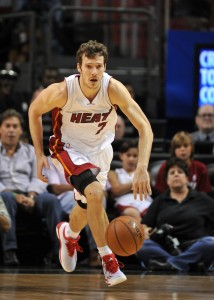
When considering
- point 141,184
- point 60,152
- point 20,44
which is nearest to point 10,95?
point 20,44

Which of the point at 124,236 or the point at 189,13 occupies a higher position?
the point at 189,13

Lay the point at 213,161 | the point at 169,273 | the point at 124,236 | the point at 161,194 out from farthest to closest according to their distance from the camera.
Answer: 1. the point at 213,161
2. the point at 161,194
3. the point at 169,273
4. the point at 124,236

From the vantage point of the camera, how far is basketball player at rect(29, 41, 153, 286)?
7887mm

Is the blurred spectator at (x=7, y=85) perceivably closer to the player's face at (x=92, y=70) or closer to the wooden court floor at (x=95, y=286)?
the wooden court floor at (x=95, y=286)

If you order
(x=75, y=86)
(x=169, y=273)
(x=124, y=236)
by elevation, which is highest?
(x=75, y=86)

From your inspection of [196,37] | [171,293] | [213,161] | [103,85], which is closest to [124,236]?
[171,293]

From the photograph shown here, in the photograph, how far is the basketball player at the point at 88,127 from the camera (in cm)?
789

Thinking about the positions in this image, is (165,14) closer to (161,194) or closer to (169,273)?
(161,194)

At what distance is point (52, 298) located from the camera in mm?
7297

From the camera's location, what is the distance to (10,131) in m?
10.7

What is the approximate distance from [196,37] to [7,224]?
452 centimetres

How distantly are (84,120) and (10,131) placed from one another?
8.49ft

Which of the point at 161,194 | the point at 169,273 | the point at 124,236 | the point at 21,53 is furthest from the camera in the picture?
the point at 21,53

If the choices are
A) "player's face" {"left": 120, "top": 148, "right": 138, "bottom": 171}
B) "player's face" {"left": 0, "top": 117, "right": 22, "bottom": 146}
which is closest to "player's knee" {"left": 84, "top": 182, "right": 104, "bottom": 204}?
"player's face" {"left": 0, "top": 117, "right": 22, "bottom": 146}
